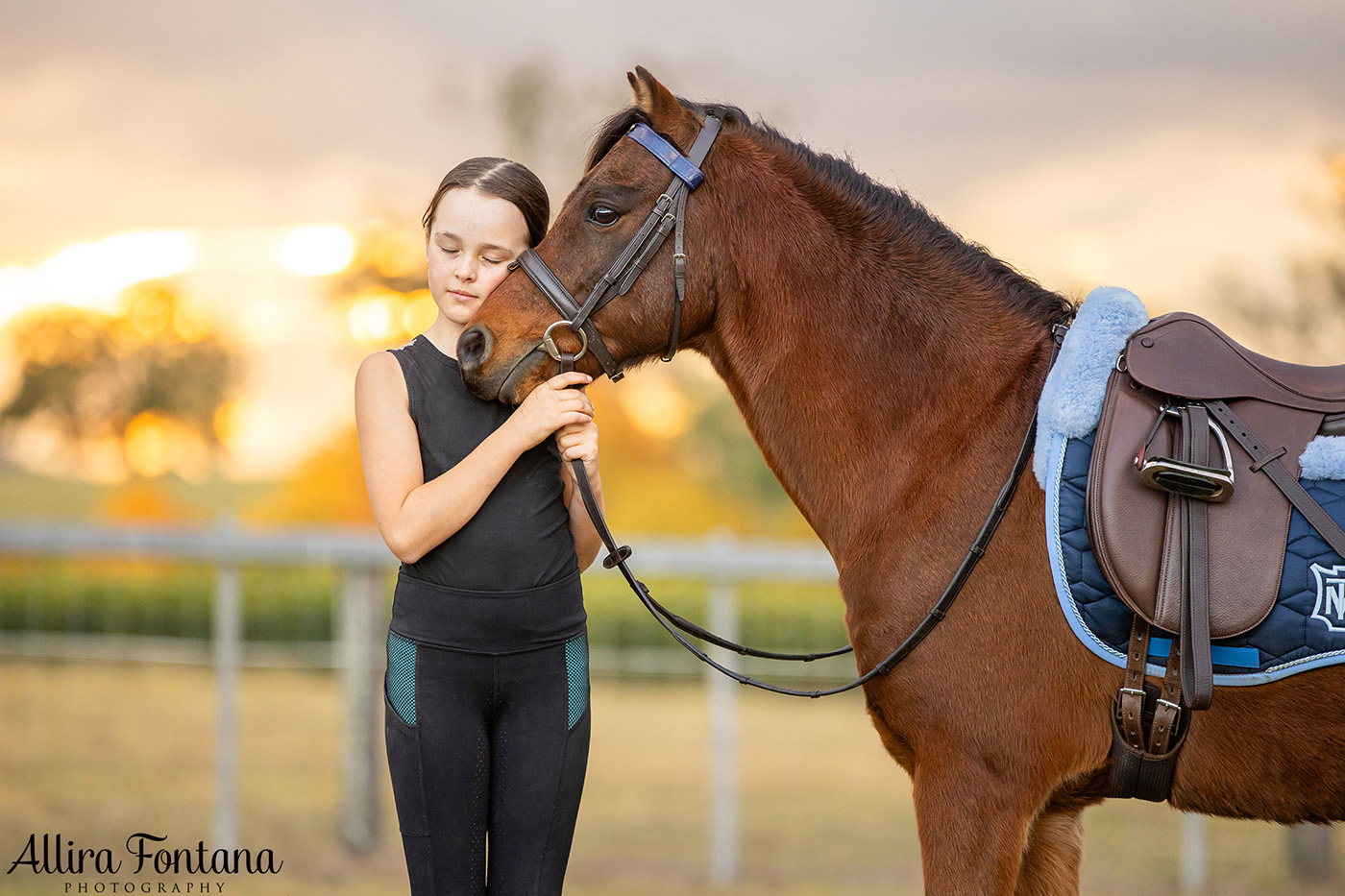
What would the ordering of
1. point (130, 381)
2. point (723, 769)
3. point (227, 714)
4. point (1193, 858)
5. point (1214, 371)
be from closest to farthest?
point (1214, 371) < point (1193, 858) < point (723, 769) < point (227, 714) < point (130, 381)

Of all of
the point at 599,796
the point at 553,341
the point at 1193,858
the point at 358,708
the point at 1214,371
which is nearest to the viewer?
the point at 1214,371

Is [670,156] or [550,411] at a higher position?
[670,156]

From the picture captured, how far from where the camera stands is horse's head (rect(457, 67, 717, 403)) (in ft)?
5.70

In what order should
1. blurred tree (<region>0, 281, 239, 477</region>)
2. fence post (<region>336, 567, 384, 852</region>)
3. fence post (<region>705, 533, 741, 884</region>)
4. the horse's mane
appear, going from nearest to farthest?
the horse's mane → fence post (<region>705, 533, 741, 884</region>) → fence post (<region>336, 567, 384, 852</region>) → blurred tree (<region>0, 281, 239, 477</region>)

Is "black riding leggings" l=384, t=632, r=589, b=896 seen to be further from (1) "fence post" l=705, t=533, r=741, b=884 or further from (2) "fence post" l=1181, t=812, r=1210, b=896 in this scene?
(2) "fence post" l=1181, t=812, r=1210, b=896

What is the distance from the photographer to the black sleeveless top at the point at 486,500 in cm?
168

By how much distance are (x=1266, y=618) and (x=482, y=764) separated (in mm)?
1323

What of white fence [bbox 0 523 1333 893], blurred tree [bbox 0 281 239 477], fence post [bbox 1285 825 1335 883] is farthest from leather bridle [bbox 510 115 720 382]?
blurred tree [bbox 0 281 239 477]

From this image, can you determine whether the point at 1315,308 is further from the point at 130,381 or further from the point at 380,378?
the point at 130,381

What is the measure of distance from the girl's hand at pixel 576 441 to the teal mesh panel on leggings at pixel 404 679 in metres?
0.43

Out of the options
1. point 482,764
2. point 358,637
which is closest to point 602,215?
point 482,764

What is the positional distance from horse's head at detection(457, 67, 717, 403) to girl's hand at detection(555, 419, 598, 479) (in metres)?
0.12

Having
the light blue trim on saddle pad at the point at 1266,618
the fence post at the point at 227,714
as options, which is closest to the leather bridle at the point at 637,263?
the light blue trim on saddle pad at the point at 1266,618

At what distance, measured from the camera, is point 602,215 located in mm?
1792
